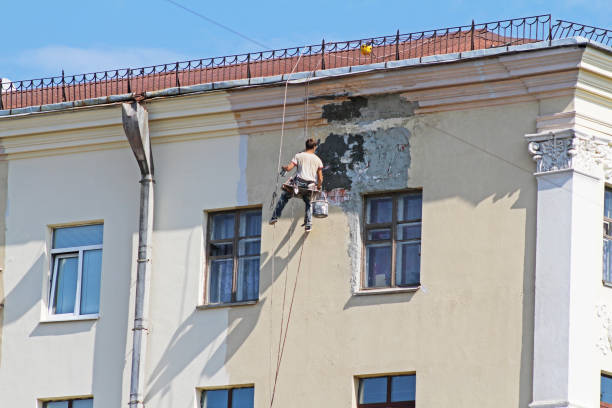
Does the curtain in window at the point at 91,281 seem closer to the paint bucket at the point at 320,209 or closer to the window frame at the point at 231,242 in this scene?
the window frame at the point at 231,242

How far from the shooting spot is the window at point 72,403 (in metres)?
25.8

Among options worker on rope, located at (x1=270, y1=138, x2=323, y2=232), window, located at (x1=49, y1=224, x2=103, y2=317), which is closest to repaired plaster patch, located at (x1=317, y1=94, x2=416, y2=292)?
worker on rope, located at (x1=270, y1=138, x2=323, y2=232)

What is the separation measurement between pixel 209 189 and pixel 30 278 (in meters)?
3.07

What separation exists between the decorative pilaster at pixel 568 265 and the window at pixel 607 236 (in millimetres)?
308

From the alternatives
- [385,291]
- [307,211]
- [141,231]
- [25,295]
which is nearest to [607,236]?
[385,291]

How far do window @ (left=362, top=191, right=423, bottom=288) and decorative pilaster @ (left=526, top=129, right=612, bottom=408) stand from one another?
1.81m

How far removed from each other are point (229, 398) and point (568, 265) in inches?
200

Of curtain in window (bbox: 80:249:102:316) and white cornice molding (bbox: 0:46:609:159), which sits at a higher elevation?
white cornice molding (bbox: 0:46:609:159)

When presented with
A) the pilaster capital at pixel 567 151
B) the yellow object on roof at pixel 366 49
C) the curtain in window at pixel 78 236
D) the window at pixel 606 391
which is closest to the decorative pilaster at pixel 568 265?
the pilaster capital at pixel 567 151

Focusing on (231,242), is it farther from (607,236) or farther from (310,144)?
(607,236)

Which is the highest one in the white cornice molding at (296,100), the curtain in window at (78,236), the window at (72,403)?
the white cornice molding at (296,100)

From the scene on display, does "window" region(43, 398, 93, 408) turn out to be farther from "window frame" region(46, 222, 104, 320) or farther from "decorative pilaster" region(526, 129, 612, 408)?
"decorative pilaster" region(526, 129, 612, 408)

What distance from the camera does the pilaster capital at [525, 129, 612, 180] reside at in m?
23.6

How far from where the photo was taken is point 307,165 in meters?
24.7
